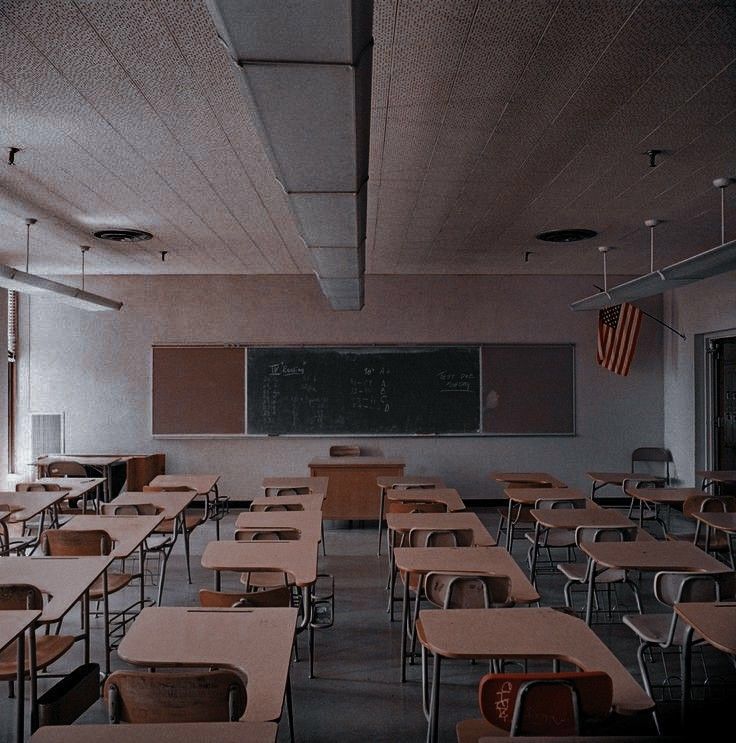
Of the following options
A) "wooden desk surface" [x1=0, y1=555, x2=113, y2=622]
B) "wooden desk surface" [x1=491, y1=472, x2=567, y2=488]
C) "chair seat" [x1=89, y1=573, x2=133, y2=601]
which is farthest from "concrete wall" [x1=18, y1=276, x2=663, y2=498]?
"wooden desk surface" [x1=0, y1=555, x2=113, y2=622]

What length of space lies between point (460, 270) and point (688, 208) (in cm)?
356

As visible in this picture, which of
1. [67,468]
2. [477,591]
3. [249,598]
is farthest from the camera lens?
[67,468]

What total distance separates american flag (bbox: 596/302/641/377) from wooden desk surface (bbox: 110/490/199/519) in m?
5.71

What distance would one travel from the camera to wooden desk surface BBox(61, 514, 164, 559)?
13.0 ft

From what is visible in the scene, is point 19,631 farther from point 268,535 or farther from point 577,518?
point 577,518

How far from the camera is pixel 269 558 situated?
3602 mm

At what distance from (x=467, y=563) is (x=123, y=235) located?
4689mm

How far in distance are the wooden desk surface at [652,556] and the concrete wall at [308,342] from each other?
5.22 meters

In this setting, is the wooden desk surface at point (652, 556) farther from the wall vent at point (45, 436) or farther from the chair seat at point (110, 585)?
the wall vent at point (45, 436)

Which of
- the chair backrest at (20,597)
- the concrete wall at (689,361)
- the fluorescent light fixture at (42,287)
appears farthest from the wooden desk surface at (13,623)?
the concrete wall at (689,361)

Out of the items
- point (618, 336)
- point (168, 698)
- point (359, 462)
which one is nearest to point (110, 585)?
point (168, 698)

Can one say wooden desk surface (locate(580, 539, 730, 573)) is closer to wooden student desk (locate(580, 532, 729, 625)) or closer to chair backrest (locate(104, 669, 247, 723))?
wooden student desk (locate(580, 532, 729, 625))

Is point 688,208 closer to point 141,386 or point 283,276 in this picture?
point 283,276

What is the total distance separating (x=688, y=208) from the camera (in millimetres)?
5480
